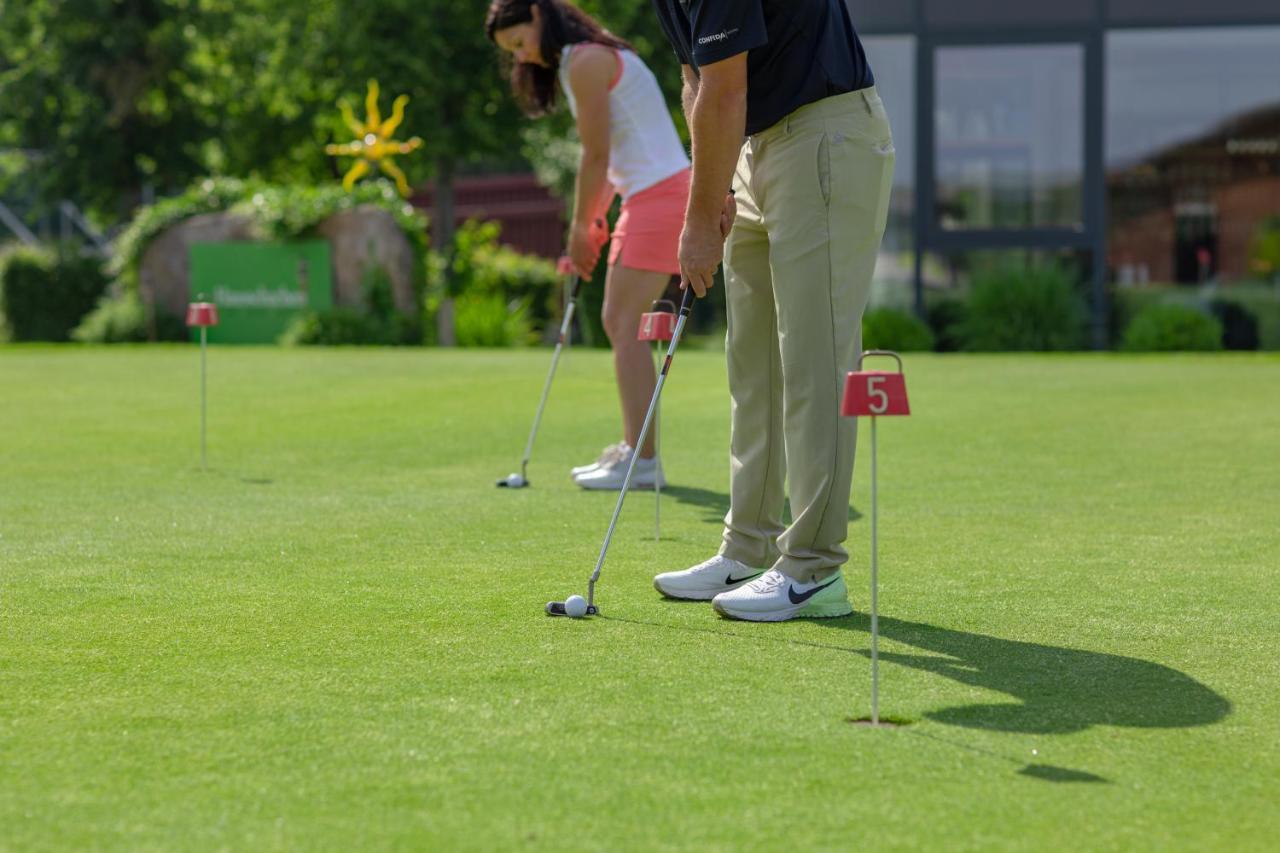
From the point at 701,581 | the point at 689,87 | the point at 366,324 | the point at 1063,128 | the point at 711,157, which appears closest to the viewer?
the point at 711,157

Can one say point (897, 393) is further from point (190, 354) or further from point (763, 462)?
point (190, 354)

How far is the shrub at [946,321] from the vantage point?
2000 centimetres

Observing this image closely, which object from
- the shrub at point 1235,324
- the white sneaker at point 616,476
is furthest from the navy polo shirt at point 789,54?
the shrub at point 1235,324

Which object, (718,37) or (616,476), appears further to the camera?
(616,476)

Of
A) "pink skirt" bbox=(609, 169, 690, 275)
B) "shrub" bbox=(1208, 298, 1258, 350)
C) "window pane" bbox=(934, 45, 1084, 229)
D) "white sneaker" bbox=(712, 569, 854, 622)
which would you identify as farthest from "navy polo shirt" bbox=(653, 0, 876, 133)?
"shrub" bbox=(1208, 298, 1258, 350)

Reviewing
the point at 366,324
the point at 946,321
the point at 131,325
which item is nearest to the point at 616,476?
the point at 366,324

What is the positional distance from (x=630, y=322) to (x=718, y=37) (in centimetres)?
288

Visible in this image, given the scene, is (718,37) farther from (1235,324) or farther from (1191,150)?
(1191,150)

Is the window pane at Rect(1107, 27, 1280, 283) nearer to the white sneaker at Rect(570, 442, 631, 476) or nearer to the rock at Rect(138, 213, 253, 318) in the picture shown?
the rock at Rect(138, 213, 253, 318)

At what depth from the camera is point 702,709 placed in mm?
3254

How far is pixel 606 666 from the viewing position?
3604 mm

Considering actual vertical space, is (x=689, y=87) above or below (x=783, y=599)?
above

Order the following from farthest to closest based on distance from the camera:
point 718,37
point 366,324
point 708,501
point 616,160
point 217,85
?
1. point 217,85
2. point 366,324
3. point 616,160
4. point 708,501
5. point 718,37

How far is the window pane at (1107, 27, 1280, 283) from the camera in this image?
2078 cm
